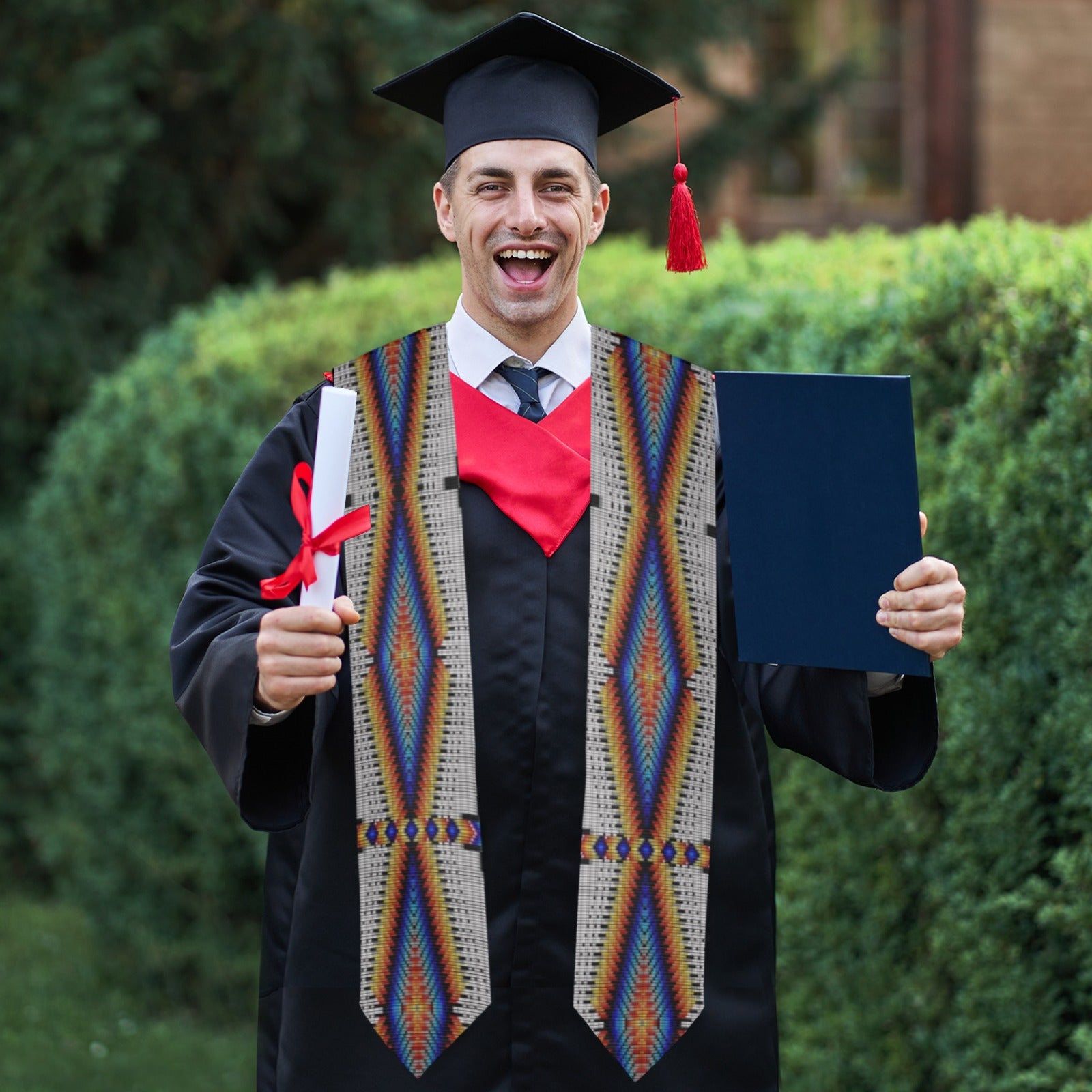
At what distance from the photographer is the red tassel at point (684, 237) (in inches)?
106

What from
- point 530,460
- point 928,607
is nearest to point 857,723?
point 928,607

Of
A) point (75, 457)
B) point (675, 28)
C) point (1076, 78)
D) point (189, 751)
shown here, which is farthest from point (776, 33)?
point (189, 751)

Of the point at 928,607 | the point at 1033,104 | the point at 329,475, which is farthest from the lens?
the point at 1033,104

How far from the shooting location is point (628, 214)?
8.80 meters

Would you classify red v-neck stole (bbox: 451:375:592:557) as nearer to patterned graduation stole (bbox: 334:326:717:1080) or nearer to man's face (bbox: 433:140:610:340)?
patterned graduation stole (bbox: 334:326:717:1080)

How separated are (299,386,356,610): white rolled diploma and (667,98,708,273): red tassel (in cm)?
90

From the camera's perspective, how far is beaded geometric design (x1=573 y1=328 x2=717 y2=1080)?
233cm

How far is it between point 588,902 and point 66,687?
4.72 metres

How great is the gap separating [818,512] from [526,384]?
563 mm

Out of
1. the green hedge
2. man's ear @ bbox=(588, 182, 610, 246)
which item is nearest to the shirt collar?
man's ear @ bbox=(588, 182, 610, 246)

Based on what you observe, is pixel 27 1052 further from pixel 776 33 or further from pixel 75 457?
Result: pixel 776 33

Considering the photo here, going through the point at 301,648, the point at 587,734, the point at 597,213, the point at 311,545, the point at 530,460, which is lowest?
the point at 587,734

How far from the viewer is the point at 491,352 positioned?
2480 millimetres

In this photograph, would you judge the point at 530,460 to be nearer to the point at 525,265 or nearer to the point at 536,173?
the point at 525,265
